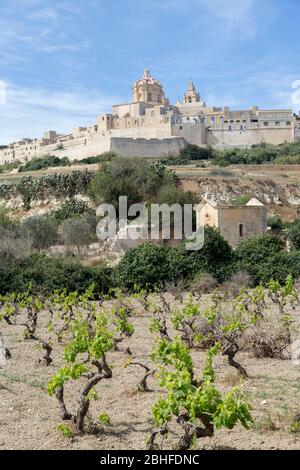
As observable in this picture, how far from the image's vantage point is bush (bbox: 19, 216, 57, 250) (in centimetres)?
3359

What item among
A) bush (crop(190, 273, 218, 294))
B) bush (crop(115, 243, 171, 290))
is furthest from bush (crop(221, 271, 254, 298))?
bush (crop(115, 243, 171, 290))

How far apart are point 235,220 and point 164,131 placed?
141 feet

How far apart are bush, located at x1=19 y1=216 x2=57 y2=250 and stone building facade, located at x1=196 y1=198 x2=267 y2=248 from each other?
32.6 ft

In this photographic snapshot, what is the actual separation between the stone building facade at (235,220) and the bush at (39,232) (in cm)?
994

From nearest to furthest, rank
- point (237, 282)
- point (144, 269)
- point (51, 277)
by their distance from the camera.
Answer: point (51, 277) → point (144, 269) → point (237, 282)

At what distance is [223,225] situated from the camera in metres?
29.6

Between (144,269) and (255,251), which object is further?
(255,251)

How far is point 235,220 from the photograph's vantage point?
29922 millimetres

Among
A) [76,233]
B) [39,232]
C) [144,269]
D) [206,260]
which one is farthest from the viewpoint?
[39,232]

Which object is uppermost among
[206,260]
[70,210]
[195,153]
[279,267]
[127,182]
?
[195,153]

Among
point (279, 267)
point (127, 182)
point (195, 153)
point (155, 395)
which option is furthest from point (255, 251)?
point (195, 153)

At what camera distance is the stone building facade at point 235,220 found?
29.6 meters

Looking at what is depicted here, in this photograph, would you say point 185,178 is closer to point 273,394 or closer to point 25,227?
point 25,227

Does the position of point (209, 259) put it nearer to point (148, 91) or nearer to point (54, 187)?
point (54, 187)
